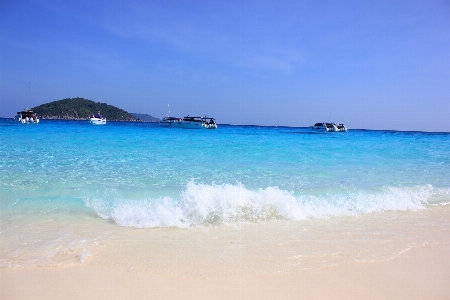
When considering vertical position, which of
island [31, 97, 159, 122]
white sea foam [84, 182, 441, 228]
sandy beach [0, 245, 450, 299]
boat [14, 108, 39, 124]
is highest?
island [31, 97, 159, 122]

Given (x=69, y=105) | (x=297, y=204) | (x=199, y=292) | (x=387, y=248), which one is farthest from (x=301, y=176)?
(x=69, y=105)

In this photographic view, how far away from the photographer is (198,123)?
229ft

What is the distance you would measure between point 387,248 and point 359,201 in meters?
3.06

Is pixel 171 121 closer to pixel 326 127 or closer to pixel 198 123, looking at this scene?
pixel 198 123

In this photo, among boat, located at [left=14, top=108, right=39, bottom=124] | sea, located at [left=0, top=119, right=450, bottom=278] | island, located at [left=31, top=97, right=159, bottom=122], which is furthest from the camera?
island, located at [left=31, top=97, right=159, bottom=122]

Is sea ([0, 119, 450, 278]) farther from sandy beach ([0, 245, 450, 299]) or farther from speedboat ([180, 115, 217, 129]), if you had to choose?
speedboat ([180, 115, 217, 129])

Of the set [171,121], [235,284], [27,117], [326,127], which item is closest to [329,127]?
[326,127]

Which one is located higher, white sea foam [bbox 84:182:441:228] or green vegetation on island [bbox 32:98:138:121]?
green vegetation on island [bbox 32:98:138:121]

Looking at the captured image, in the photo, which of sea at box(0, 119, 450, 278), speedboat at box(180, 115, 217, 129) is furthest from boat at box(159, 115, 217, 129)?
sea at box(0, 119, 450, 278)

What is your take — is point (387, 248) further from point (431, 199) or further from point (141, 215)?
point (431, 199)

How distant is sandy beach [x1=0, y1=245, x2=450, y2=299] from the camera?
316cm

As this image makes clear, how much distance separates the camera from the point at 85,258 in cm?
393

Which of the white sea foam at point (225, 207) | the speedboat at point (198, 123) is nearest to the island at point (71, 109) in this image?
the speedboat at point (198, 123)

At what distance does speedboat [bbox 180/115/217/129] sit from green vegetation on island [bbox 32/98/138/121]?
209ft
